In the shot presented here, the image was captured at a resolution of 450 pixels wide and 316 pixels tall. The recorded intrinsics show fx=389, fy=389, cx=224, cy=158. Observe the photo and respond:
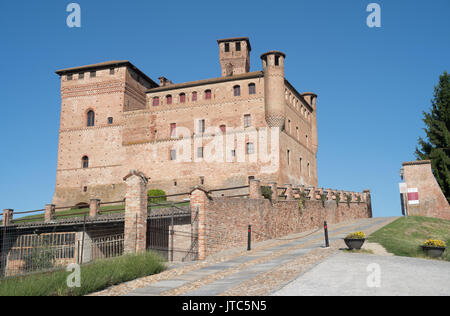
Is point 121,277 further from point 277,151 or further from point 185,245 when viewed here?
point 277,151

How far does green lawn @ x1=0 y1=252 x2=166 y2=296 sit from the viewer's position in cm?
866

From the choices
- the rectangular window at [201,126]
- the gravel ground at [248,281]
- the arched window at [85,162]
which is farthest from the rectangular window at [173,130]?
the gravel ground at [248,281]

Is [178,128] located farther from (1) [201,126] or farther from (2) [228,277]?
(2) [228,277]

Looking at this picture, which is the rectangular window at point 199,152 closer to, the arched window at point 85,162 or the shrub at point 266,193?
the arched window at point 85,162

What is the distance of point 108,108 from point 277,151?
63.9 feet

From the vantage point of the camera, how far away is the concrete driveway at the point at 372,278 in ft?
24.9

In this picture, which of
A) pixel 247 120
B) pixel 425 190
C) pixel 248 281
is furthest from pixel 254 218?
pixel 247 120

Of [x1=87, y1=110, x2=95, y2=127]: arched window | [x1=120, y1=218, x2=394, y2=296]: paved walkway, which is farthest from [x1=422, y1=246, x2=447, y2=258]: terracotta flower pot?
[x1=87, y1=110, x2=95, y2=127]: arched window

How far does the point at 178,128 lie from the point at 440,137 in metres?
24.4

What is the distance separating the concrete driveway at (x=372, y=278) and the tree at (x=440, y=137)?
69.2 feet

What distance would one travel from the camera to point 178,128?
1623 inches

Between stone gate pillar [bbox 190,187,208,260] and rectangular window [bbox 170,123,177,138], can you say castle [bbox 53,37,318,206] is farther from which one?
stone gate pillar [bbox 190,187,208,260]
